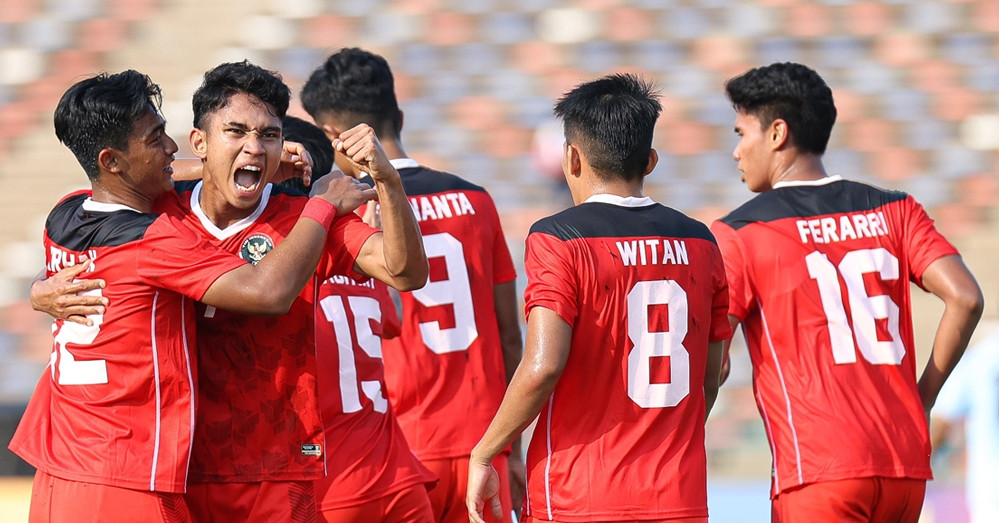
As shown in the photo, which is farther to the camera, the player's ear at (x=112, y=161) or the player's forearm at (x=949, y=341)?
the player's forearm at (x=949, y=341)

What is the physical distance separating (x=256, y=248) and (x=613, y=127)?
3.37 feet

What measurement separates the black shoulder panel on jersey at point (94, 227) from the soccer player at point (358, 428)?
0.74 m

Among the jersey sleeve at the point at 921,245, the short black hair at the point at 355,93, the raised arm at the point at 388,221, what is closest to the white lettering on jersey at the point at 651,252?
the raised arm at the point at 388,221

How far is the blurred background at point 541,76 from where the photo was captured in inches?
366

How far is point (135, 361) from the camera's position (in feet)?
10.3

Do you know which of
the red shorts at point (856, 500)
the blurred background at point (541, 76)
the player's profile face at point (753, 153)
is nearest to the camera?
the red shorts at point (856, 500)

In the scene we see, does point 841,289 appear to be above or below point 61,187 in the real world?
below

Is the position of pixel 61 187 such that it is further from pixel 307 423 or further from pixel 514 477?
pixel 307 423

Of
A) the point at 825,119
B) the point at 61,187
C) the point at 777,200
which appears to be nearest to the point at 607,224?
the point at 777,200

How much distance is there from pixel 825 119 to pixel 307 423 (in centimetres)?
201

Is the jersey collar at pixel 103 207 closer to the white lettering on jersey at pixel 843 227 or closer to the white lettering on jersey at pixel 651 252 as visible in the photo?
the white lettering on jersey at pixel 651 252

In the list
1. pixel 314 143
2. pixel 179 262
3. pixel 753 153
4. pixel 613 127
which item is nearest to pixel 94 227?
pixel 179 262

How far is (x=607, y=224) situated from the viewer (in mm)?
3361

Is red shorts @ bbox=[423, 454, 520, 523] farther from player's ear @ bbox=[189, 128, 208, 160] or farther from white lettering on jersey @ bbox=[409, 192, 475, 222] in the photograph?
player's ear @ bbox=[189, 128, 208, 160]
